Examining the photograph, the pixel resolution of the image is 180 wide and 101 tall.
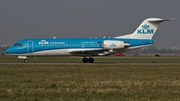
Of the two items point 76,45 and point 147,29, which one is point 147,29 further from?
point 76,45

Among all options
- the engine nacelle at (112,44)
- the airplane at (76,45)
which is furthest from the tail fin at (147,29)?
the engine nacelle at (112,44)

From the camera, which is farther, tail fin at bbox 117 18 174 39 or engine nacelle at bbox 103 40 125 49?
tail fin at bbox 117 18 174 39

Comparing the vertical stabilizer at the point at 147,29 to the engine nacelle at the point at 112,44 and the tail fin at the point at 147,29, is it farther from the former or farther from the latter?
the engine nacelle at the point at 112,44

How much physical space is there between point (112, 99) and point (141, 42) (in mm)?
36657

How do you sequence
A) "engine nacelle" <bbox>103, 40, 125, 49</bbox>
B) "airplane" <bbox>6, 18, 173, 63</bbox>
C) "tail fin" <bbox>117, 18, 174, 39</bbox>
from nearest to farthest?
"engine nacelle" <bbox>103, 40, 125, 49</bbox> < "airplane" <bbox>6, 18, 173, 63</bbox> < "tail fin" <bbox>117, 18, 174, 39</bbox>

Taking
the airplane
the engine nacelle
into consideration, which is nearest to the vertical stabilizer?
the airplane

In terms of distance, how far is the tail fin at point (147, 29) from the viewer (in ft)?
164

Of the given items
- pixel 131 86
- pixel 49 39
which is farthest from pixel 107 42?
pixel 131 86

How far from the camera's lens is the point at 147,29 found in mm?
50188

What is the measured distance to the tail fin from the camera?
1964 inches

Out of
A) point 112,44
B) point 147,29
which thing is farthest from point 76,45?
point 147,29

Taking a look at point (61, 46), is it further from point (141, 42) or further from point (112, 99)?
point (112, 99)

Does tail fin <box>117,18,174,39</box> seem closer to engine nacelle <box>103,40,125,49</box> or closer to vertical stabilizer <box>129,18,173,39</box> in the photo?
vertical stabilizer <box>129,18,173,39</box>

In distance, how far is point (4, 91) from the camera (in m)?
15.3
